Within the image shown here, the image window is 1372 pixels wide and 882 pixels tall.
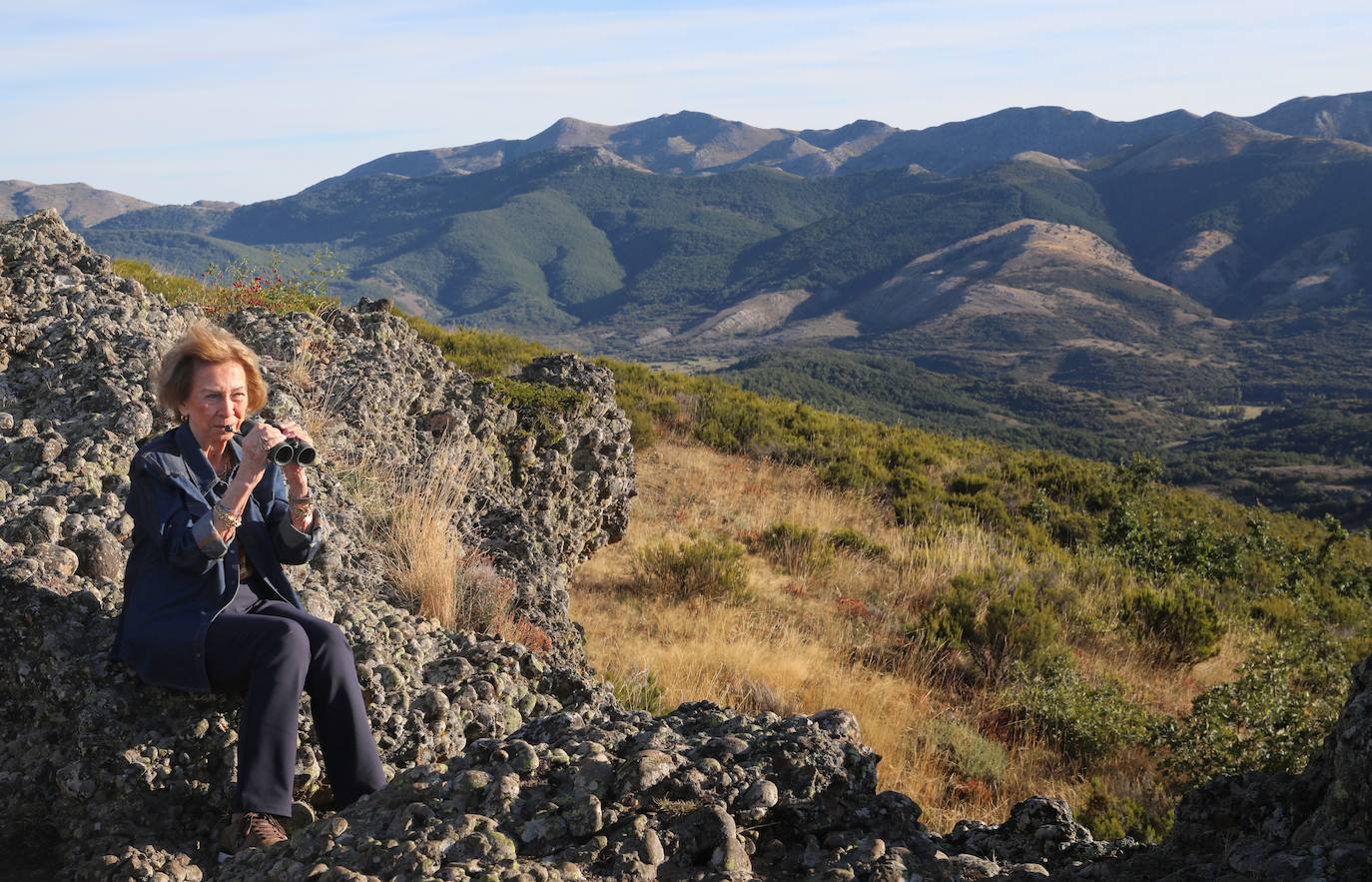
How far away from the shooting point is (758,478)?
445 inches

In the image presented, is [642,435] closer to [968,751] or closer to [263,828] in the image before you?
[968,751]

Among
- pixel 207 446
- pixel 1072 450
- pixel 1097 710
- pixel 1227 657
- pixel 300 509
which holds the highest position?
pixel 207 446

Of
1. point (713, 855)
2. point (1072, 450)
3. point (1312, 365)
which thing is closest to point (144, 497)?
point (713, 855)

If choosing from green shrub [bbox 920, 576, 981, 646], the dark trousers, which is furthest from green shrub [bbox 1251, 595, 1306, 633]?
the dark trousers

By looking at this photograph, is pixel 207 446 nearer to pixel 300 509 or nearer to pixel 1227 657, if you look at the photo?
pixel 300 509

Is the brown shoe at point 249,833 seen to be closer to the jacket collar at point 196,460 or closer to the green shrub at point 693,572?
the jacket collar at point 196,460

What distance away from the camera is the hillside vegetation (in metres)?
5.18

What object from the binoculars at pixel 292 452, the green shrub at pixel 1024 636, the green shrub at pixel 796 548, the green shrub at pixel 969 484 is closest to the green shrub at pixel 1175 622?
the green shrub at pixel 1024 636

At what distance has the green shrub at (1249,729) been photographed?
498 cm

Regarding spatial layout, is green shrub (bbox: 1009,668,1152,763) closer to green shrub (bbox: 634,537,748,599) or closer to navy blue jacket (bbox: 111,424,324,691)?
green shrub (bbox: 634,537,748,599)

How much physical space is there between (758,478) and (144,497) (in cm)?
860

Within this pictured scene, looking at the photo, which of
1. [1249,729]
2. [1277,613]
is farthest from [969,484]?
[1249,729]

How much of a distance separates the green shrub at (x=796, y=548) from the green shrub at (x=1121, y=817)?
141 inches

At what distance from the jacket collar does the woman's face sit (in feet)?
0.25
